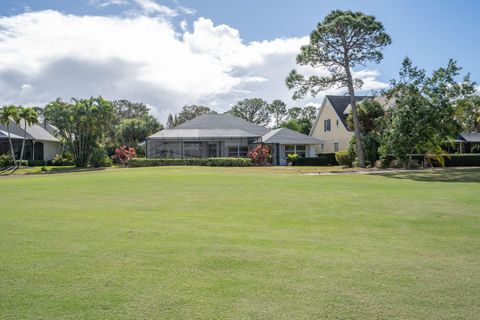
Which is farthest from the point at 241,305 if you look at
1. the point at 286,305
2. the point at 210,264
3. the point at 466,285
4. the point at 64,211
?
the point at 64,211

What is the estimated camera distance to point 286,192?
13867 mm

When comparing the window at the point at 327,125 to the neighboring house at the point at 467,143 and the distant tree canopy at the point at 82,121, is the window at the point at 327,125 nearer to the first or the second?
the neighboring house at the point at 467,143

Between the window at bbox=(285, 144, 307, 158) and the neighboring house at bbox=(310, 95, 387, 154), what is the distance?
2.63m

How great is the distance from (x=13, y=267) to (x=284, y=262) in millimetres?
3435

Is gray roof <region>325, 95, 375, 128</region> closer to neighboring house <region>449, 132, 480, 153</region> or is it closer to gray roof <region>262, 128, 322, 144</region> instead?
gray roof <region>262, 128, 322, 144</region>

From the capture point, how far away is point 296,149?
43406mm

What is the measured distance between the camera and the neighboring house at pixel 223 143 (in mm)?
42509

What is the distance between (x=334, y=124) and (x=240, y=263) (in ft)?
135

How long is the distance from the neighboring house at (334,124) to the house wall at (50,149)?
3315 centimetres

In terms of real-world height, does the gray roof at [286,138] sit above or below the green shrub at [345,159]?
above

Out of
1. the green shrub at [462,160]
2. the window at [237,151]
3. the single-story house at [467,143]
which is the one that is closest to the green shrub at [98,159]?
the window at [237,151]

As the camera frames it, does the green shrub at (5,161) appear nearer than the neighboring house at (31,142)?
Yes

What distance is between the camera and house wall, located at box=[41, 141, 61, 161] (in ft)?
160

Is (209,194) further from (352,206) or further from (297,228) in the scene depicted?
(297,228)
